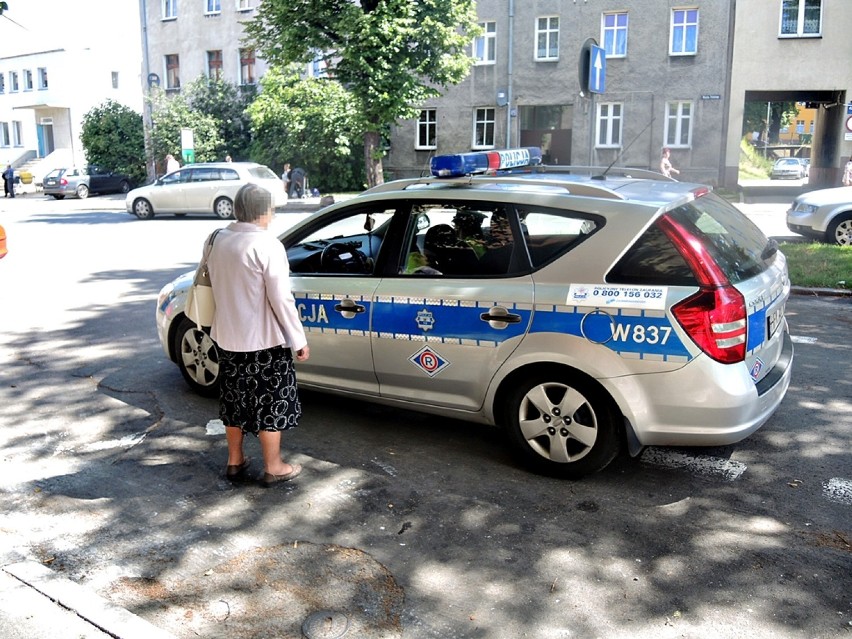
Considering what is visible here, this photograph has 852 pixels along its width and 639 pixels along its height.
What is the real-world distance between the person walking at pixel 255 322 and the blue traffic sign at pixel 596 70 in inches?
238

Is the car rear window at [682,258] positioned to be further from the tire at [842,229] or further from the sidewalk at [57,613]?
the tire at [842,229]

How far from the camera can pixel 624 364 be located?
14.4 ft

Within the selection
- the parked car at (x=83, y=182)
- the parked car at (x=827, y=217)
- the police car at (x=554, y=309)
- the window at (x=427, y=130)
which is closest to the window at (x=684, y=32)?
the window at (x=427, y=130)

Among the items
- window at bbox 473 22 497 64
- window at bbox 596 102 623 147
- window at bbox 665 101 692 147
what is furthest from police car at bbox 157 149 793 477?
window at bbox 473 22 497 64

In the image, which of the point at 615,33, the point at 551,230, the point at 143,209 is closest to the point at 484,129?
the point at 615,33

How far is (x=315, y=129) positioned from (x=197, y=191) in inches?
426

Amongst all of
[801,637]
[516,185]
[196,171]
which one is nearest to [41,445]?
[516,185]

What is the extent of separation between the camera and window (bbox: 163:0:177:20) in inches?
1670

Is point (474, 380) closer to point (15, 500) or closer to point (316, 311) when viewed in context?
point (316, 311)

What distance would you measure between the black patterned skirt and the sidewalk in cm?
126

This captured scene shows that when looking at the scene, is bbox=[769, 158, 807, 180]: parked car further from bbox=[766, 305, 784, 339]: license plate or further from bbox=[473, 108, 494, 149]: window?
bbox=[766, 305, 784, 339]: license plate

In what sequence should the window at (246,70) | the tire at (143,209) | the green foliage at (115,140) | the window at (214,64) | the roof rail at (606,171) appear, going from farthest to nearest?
1. the window at (214,64)
2. the window at (246,70)
3. the green foliage at (115,140)
4. the tire at (143,209)
5. the roof rail at (606,171)

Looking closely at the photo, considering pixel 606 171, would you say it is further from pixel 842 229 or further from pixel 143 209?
pixel 143 209

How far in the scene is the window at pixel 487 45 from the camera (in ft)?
112
